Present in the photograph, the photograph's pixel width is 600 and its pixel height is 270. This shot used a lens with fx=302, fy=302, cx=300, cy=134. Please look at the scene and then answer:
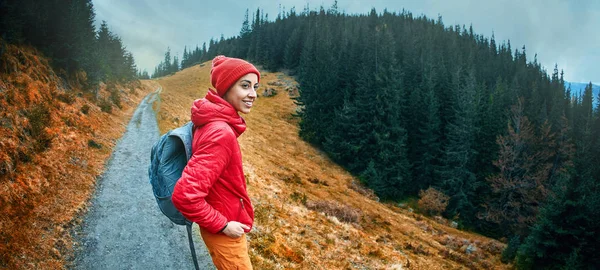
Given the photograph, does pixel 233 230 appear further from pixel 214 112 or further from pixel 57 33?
pixel 57 33

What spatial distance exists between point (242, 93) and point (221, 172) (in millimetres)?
727

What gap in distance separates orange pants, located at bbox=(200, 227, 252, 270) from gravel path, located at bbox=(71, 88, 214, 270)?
510cm

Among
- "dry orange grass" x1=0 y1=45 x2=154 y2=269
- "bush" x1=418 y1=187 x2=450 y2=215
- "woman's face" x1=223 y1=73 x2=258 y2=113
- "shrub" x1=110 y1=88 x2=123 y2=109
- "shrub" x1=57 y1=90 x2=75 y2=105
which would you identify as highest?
"shrub" x1=110 y1=88 x2=123 y2=109

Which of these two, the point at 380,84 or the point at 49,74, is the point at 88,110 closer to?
the point at 49,74

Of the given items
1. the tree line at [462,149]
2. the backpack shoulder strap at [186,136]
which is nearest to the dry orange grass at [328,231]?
the tree line at [462,149]

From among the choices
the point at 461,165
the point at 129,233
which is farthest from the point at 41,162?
the point at 461,165

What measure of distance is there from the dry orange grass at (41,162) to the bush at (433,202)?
99.8 ft

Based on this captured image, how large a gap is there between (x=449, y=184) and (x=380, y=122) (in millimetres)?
11148

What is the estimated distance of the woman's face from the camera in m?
2.65

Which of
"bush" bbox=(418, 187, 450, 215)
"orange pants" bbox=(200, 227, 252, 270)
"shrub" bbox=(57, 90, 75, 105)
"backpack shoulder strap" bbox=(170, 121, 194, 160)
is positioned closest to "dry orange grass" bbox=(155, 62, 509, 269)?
"bush" bbox=(418, 187, 450, 215)

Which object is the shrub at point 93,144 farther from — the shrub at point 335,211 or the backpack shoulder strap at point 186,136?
the backpack shoulder strap at point 186,136

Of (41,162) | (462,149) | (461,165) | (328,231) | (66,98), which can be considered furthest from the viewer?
(462,149)

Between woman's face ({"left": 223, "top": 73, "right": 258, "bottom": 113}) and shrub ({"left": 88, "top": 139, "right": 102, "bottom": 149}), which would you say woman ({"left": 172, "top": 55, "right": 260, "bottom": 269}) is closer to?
woman's face ({"left": 223, "top": 73, "right": 258, "bottom": 113})

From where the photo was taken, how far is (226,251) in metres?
2.54
